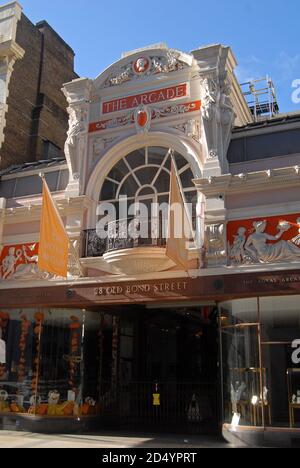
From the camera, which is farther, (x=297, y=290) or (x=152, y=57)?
(x=152, y=57)

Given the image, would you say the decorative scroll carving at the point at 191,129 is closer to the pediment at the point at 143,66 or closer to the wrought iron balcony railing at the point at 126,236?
the pediment at the point at 143,66

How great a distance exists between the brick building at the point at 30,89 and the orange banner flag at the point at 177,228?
8.76 metres

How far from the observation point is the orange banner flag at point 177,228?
1245 cm

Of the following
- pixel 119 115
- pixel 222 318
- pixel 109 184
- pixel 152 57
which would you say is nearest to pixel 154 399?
pixel 222 318

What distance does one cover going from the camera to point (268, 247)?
12.8m

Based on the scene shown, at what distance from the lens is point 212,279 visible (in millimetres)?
13031

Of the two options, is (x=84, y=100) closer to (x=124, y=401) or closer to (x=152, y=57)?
(x=152, y=57)

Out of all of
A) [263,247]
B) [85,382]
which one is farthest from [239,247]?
[85,382]

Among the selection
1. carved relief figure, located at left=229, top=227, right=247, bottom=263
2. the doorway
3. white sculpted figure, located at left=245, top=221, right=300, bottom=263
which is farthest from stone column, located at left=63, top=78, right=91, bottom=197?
white sculpted figure, located at left=245, top=221, right=300, bottom=263

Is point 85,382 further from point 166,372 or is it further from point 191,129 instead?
point 191,129

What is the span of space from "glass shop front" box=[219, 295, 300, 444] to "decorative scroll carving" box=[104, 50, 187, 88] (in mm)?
7468

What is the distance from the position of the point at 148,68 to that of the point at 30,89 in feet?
27.5

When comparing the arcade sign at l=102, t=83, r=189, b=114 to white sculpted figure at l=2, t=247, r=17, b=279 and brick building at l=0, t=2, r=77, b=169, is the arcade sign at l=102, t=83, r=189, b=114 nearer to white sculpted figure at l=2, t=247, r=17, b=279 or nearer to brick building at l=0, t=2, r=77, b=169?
brick building at l=0, t=2, r=77, b=169

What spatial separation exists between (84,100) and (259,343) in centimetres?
940
